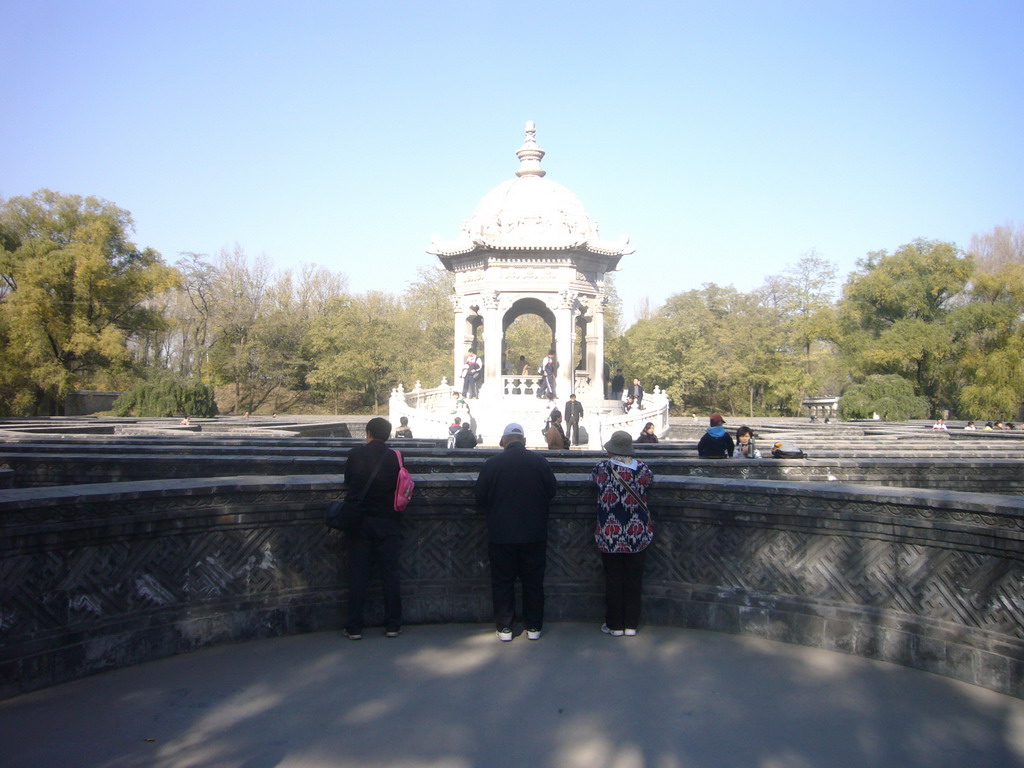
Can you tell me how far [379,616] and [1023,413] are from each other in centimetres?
4028

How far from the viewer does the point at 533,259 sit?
29109 millimetres

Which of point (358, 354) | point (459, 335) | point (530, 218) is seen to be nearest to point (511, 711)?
point (530, 218)

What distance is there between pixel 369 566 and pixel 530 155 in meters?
27.1

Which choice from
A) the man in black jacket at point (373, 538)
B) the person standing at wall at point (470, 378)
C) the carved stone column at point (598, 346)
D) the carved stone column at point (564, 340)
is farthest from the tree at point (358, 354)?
the man in black jacket at point (373, 538)

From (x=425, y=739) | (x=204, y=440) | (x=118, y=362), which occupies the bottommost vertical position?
(x=425, y=739)

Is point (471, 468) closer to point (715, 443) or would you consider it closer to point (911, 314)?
point (715, 443)

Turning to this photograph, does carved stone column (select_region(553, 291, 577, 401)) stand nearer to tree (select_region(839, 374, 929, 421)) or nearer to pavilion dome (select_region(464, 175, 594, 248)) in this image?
pavilion dome (select_region(464, 175, 594, 248))

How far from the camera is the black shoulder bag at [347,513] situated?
535 centimetres

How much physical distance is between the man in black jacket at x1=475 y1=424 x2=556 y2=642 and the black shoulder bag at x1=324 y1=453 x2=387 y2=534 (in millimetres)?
720

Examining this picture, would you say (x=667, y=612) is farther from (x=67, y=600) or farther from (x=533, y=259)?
(x=533, y=259)

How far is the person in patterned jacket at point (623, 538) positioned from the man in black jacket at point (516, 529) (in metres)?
0.37

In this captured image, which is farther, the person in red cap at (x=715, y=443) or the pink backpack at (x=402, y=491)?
the person in red cap at (x=715, y=443)

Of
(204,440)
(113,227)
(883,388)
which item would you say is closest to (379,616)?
(204,440)

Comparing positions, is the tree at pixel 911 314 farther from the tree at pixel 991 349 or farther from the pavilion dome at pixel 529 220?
the pavilion dome at pixel 529 220
